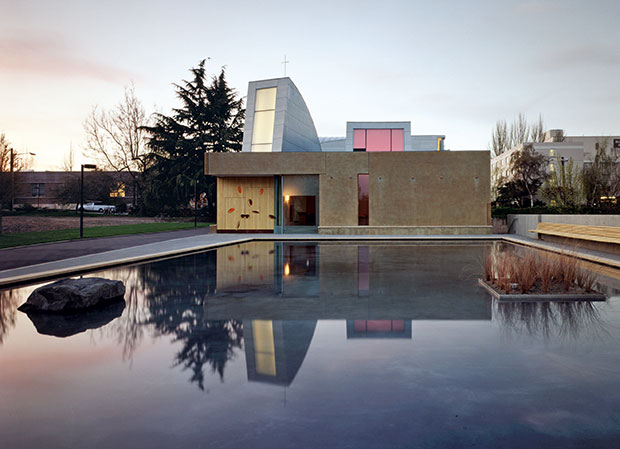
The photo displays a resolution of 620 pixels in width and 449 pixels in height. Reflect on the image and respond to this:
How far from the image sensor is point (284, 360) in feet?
14.6

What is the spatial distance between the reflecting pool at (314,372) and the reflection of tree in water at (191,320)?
0.04 metres

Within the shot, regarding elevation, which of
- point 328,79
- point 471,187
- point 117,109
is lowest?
point 471,187

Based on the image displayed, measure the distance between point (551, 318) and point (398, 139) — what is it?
30.6 m

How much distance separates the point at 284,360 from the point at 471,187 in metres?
24.3

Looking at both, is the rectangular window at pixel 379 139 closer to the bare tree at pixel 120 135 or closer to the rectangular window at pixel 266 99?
the rectangular window at pixel 266 99

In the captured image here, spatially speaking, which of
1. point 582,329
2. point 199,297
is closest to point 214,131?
point 199,297

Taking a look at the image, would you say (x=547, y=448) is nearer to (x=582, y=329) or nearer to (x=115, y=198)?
(x=582, y=329)

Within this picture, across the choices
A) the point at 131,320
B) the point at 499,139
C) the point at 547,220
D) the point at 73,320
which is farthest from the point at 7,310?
the point at 499,139

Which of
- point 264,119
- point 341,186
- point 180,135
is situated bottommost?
point 341,186

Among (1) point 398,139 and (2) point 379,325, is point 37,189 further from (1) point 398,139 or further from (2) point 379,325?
(2) point 379,325

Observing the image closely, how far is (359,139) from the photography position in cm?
3578

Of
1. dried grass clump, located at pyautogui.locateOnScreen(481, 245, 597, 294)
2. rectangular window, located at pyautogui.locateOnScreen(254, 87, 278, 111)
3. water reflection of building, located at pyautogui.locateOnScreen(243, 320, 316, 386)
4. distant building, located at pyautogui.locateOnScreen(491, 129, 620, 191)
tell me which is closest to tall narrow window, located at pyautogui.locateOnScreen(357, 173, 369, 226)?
rectangular window, located at pyautogui.locateOnScreen(254, 87, 278, 111)

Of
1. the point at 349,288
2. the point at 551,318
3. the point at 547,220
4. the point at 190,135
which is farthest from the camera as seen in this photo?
the point at 190,135

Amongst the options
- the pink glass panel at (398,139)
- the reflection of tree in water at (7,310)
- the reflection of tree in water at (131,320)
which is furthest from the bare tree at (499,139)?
the reflection of tree in water at (7,310)
